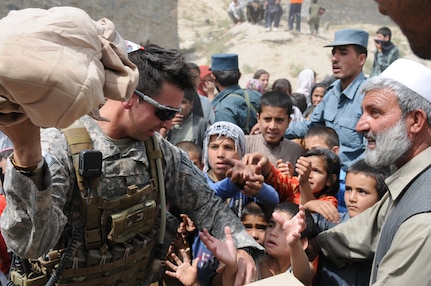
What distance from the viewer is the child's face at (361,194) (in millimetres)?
2955

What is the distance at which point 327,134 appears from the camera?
4.22m

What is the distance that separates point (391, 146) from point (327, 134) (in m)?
2.03

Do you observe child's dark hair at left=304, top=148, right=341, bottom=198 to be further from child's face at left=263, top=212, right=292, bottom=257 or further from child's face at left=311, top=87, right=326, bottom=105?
child's face at left=311, top=87, right=326, bottom=105

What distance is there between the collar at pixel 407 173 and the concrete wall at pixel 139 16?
500 inches

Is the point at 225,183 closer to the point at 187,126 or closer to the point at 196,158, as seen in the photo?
the point at 196,158

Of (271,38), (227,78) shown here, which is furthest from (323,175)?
(271,38)

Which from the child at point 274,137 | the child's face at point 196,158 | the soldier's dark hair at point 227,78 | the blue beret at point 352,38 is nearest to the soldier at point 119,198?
the child's face at point 196,158

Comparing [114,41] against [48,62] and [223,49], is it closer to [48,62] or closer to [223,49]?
[48,62]

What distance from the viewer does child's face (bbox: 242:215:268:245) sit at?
299 centimetres

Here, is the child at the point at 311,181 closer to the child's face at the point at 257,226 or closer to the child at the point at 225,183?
the child at the point at 225,183

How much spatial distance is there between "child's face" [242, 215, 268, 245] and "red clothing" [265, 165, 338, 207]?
0.29 meters

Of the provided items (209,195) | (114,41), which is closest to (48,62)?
(114,41)

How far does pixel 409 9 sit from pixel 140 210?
4.80 ft

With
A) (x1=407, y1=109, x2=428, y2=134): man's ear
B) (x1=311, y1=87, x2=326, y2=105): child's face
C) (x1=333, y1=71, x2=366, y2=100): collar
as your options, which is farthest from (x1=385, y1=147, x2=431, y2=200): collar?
(x1=311, y1=87, x2=326, y2=105): child's face
